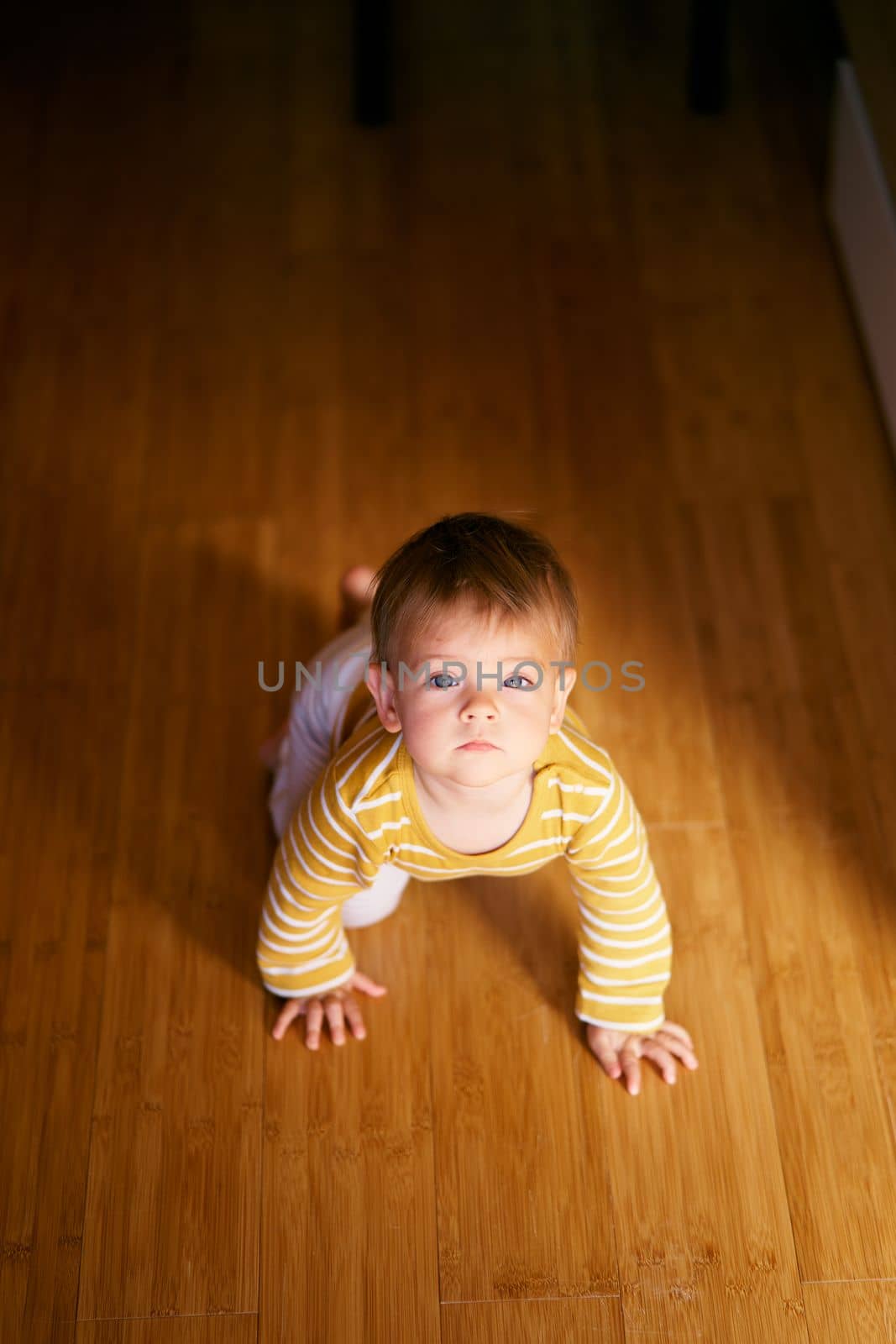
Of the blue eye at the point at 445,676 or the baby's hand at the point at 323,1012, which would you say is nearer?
the blue eye at the point at 445,676

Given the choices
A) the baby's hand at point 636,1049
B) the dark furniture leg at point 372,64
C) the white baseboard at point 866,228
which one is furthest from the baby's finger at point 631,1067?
the dark furniture leg at point 372,64

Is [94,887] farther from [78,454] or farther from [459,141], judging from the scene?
[459,141]

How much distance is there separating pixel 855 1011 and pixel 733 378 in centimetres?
77

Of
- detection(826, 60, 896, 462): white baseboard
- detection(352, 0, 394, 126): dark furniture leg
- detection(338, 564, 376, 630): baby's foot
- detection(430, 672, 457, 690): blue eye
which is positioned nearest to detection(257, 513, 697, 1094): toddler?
detection(430, 672, 457, 690): blue eye

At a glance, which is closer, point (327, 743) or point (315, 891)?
point (315, 891)

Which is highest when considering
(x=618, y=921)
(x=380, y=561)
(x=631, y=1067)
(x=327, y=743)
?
(x=380, y=561)

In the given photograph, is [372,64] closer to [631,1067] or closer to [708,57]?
[708,57]

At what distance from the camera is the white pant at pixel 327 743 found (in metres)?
1.16

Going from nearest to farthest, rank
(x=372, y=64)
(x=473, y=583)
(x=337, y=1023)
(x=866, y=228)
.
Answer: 1. (x=473, y=583)
2. (x=337, y=1023)
3. (x=866, y=228)
4. (x=372, y=64)

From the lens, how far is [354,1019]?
1138mm

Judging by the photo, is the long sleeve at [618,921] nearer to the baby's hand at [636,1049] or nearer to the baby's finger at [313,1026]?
the baby's hand at [636,1049]

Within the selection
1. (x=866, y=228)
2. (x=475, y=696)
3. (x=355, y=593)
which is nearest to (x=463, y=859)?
(x=475, y=696)

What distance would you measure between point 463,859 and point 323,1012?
0.22 meters

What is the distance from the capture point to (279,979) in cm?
112
